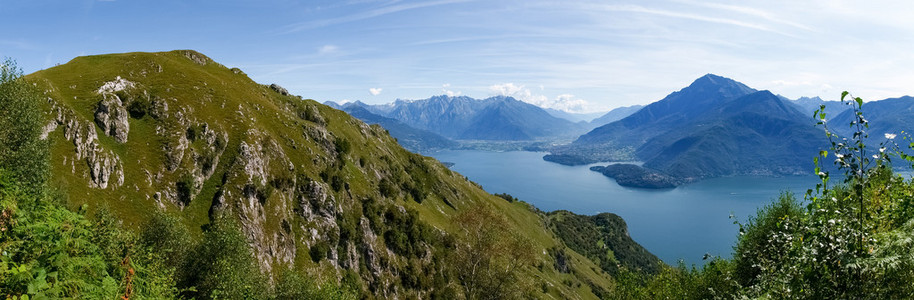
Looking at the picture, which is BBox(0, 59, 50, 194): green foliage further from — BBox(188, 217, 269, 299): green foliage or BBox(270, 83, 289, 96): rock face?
BBox(270, 83, 289, 96): rock face

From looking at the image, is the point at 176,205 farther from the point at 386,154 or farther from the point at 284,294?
the point at 386,154

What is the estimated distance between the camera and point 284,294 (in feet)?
158

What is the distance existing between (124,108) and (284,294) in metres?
56.5

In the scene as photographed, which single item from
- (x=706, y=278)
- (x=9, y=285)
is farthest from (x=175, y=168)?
(x=706, y=278)

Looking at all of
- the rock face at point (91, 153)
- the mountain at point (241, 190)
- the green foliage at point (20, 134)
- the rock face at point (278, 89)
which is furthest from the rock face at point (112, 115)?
the rock face at point (278, 89)

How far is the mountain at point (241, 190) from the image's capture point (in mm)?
48438

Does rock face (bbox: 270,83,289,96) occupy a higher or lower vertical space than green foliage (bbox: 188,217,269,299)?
higher

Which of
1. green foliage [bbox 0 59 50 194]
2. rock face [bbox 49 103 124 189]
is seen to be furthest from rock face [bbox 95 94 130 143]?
green foliage [bbox 0 59 50 194]

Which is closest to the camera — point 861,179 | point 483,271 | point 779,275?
point 861,179

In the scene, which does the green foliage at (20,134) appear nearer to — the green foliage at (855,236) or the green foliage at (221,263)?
the green foliage at (221,263)

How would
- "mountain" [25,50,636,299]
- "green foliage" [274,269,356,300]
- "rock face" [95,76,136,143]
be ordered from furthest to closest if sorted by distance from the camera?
"rock face" [95,76,136,143], "mountain" [25,50,636,299], "green foliage" [274,269,356,300]

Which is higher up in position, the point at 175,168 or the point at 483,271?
the point at 175,168

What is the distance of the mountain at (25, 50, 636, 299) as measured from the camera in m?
48.4

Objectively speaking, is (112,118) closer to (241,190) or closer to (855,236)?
(241,190)
